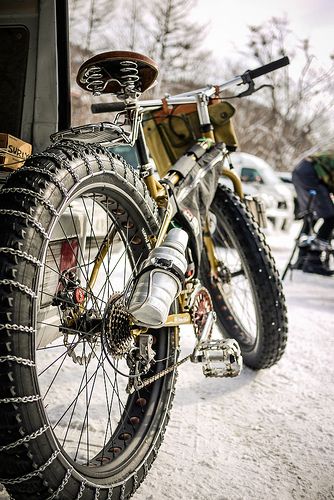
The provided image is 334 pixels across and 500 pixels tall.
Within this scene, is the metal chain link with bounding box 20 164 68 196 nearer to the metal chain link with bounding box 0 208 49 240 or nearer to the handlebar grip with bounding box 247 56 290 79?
the metal chain link with bounding box 0 208 49 240

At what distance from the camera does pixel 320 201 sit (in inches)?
255

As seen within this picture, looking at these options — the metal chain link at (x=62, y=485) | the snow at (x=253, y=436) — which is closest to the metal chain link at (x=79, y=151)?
the metal chain link at (x=62, y=485)

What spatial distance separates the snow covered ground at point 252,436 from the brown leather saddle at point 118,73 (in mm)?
1492

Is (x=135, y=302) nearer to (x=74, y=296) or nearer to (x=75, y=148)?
(x=74, y=296)

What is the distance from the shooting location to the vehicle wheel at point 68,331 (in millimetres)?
1151

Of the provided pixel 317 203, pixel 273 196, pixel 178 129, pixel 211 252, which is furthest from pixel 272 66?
pixel 273 196

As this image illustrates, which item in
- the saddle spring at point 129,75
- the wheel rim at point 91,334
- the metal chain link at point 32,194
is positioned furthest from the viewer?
the saddle spring at point 129,75

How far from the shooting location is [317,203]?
650 centimetres

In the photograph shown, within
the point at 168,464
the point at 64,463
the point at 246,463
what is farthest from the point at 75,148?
the point at 246,463

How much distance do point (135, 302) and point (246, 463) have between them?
0.90 meters

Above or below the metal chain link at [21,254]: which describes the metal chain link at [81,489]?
below

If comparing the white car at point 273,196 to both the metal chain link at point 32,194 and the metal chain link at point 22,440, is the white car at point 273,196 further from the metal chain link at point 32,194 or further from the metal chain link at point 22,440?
the metal chain link at point 22,440

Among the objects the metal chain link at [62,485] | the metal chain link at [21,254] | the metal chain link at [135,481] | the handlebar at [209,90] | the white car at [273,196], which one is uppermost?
the white car at [273,196]

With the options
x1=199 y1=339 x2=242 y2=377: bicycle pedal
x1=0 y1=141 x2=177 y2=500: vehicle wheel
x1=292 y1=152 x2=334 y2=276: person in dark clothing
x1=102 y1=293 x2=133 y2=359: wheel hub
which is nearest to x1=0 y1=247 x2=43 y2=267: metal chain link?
x1=0 y1=141 x2=177 y2=500: vehicle wheel
